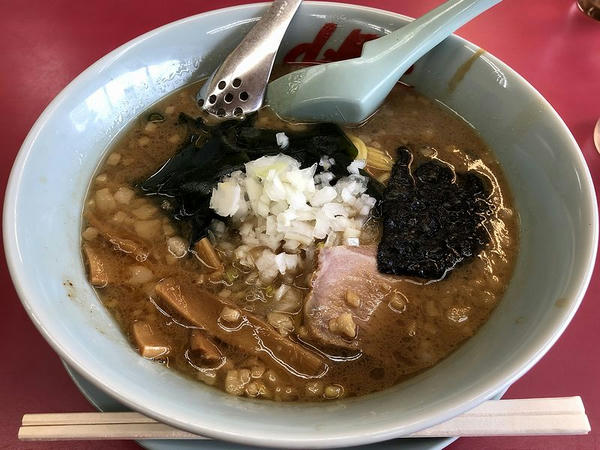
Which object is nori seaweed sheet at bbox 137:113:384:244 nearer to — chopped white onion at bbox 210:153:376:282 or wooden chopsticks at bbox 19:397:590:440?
chopped white onion at bbox 210:153:376:282

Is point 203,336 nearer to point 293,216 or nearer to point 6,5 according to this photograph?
point 293,216

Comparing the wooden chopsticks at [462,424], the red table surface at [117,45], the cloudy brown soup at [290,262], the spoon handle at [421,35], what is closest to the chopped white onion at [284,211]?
the cloudy brown soup at [290,262]

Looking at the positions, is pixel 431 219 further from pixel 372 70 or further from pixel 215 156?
pixel 215 156

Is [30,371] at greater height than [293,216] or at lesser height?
lesser

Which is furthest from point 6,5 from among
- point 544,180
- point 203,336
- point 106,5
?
point 544,180

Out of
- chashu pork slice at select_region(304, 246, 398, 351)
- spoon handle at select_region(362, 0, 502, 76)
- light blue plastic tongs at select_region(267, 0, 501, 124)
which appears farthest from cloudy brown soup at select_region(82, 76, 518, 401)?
spoon handle at select_region(362, 0, 502, 76)
